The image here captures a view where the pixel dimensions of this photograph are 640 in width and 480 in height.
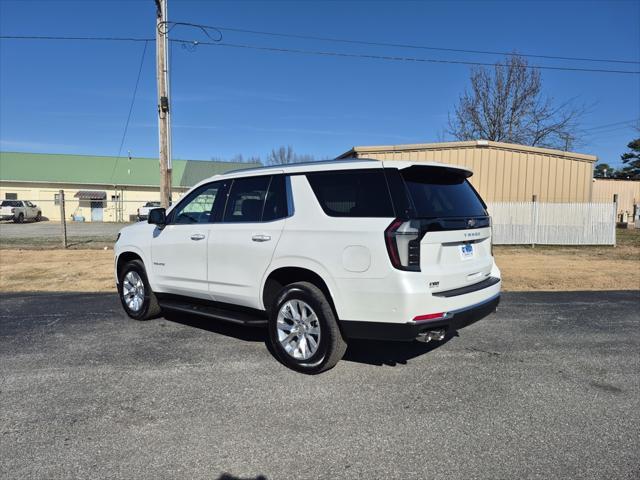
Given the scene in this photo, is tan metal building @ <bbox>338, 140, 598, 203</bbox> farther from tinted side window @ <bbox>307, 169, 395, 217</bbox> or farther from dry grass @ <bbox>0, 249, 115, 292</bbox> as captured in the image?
tinted side window @ <bbox>307, 169, 395, 217</bbox>

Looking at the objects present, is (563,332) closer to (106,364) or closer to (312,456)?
A: (312,456)

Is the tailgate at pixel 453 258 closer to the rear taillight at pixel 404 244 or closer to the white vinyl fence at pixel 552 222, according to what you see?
the rear taillight at pixel 404 244

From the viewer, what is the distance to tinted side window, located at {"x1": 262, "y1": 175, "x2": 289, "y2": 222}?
4.73m

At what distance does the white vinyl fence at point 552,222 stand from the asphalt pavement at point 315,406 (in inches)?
485

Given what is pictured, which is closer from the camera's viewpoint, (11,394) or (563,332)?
(11,394)

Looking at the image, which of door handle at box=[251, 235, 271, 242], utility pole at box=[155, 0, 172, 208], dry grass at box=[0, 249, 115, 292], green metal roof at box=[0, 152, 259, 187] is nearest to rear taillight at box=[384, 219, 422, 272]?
door handle at box=[251, 235, 271, 242]

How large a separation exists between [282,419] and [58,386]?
6.85 feet

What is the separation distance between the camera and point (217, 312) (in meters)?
5.21

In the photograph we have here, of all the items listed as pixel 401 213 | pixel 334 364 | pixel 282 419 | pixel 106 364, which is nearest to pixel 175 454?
pixel 282 419

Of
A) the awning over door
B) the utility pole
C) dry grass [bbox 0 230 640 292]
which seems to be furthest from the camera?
the awning over door

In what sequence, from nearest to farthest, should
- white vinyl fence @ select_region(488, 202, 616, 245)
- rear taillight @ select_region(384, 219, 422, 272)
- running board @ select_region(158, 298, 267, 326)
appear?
rear taillight @ select_region(384, 219, 422, 272) < running board @ select_region(158, 298, 267, 326) < white vinyl fence @ select_region(488, 202, 616, 245)

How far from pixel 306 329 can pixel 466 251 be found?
5.35 feet

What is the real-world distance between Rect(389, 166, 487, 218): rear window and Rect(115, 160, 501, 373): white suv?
1cm

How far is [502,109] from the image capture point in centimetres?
2839
